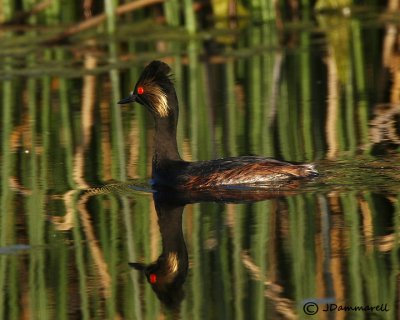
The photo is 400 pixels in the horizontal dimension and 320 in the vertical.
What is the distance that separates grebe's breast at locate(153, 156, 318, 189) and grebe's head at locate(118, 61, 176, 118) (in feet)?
2.66

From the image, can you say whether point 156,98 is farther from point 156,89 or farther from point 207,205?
point 207,205

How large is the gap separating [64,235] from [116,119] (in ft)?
16.8

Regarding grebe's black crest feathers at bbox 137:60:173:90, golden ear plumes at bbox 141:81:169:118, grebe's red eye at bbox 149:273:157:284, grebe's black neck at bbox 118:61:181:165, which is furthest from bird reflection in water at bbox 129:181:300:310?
grebe's black crest feathers at bbox 137:60:173:90

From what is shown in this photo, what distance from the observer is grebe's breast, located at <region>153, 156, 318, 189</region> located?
9.66m

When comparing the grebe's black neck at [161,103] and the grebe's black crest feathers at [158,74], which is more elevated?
the grebe's black crest feathers at [158,74]

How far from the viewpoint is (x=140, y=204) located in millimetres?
9523

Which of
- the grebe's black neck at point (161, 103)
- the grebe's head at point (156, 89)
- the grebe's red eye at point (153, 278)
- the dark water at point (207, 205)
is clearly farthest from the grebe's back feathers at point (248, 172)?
the grebe's red eye at point (153, 278)

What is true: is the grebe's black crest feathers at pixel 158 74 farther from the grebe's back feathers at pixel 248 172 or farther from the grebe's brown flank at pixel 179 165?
the grebe's back feathers at pixel 248 172

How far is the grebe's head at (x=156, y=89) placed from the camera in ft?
34.1

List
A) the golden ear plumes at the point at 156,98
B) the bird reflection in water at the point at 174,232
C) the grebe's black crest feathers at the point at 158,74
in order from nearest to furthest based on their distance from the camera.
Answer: the bird reflection in water at the point at 174,232 → the grebe's black crest feathers at the point at 158,74 → the golden ear plumes at the point at 156,98

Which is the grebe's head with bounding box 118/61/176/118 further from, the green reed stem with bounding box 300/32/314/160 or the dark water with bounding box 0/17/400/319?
the green reed stem with bounding box 300/32/314/160

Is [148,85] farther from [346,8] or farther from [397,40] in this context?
[346,8]

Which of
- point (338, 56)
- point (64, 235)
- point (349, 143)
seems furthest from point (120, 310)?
point (338, 56)

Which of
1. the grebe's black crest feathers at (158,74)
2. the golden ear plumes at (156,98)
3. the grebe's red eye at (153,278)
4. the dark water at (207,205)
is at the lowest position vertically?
the grebe's red eye at (153,278)
